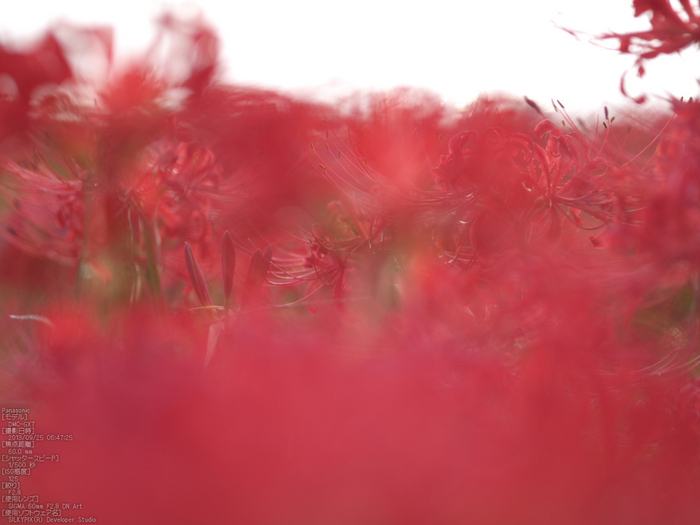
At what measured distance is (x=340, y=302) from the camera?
945 mm

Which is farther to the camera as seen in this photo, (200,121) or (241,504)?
(200,121)

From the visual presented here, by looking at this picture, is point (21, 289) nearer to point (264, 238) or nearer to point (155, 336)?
point (155, 336)

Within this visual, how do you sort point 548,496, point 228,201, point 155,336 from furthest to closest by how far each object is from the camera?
point 228,201, point 155,336, point 548,496

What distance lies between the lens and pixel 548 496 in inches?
28.9

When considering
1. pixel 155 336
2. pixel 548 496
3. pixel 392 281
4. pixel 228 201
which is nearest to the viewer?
pixel 548 496

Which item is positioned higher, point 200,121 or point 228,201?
point 200,121

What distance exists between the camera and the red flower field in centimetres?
72

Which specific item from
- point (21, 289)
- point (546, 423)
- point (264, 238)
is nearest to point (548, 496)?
point (546, 423)

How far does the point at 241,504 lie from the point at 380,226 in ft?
1.55

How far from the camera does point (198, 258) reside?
1.10 meters

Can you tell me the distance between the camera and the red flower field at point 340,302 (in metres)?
0.72

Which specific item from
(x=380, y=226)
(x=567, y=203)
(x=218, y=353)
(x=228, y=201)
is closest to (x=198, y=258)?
(x=228, y=201)

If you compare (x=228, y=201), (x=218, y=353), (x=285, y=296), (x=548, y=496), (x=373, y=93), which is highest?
(x=373, y=93)

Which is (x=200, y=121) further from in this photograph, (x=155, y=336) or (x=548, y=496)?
(x=548, y=496)
